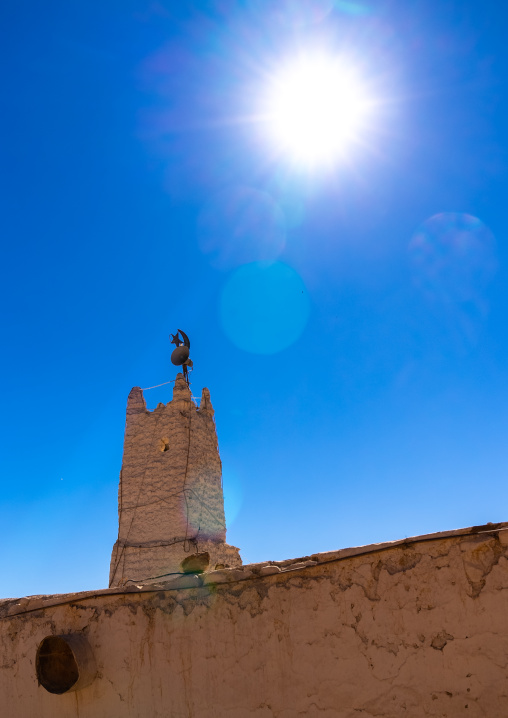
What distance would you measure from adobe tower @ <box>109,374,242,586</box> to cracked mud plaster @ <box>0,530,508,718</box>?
20.8 ft

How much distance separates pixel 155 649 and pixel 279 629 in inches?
47.2

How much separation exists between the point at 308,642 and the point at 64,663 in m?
2.31

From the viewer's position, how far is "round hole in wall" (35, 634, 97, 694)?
4.59m

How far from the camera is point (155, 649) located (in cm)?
455

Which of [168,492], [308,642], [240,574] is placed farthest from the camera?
[168,492]

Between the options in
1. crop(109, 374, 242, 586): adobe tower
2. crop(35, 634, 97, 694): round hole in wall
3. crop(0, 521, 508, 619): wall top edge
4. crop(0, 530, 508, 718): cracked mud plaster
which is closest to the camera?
crop(0, 530, 508, 718): cracked mud plaster

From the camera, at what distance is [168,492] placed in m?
12.0

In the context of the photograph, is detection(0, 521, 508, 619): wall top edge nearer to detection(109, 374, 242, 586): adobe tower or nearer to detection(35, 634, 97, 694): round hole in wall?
detection(35, 634, 97, 694): round hole in wall

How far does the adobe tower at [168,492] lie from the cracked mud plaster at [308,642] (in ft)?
20.8

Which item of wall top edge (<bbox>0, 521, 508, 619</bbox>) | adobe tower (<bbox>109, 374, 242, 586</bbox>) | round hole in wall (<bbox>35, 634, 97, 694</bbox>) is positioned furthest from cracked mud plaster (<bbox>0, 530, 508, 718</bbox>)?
adobe tower (<bbox>109, 374, 242, 586</bbox>)

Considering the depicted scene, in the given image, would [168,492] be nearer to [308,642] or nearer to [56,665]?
[56,665]

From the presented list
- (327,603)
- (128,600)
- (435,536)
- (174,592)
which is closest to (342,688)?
(327,603)

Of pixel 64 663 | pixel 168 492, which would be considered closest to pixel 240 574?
pixel 64 663

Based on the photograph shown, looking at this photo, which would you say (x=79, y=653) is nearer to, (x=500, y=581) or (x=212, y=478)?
(x=500, y=581)
